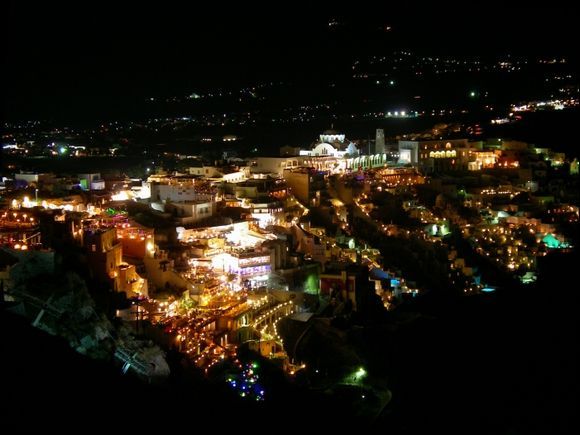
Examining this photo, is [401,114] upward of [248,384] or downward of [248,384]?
upward

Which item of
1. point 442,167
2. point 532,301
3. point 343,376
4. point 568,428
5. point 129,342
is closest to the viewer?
point 568,428

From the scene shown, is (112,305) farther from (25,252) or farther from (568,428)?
(568,428)

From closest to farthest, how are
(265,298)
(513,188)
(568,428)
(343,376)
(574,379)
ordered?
(568,428), (574,379), (343,376), (265,298), (513,188)

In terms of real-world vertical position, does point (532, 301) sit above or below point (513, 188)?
below

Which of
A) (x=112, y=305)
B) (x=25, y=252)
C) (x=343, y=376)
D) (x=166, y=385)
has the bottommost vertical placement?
(x=343, y=376)

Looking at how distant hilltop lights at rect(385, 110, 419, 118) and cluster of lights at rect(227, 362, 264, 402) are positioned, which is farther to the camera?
distant hilltop lights at rect(385, 110, 419, 118)

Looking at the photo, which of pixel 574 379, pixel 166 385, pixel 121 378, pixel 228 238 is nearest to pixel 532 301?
pixel 574 379

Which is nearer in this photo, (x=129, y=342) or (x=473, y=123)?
(x=129, y=342)

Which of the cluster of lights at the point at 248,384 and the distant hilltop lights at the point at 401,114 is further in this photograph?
the distant hilltop lights at the point at 401,114

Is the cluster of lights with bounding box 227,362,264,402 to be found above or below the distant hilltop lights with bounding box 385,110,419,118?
below

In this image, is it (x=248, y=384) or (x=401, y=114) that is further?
(x=401, y=114)

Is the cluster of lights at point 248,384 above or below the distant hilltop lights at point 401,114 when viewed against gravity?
below
